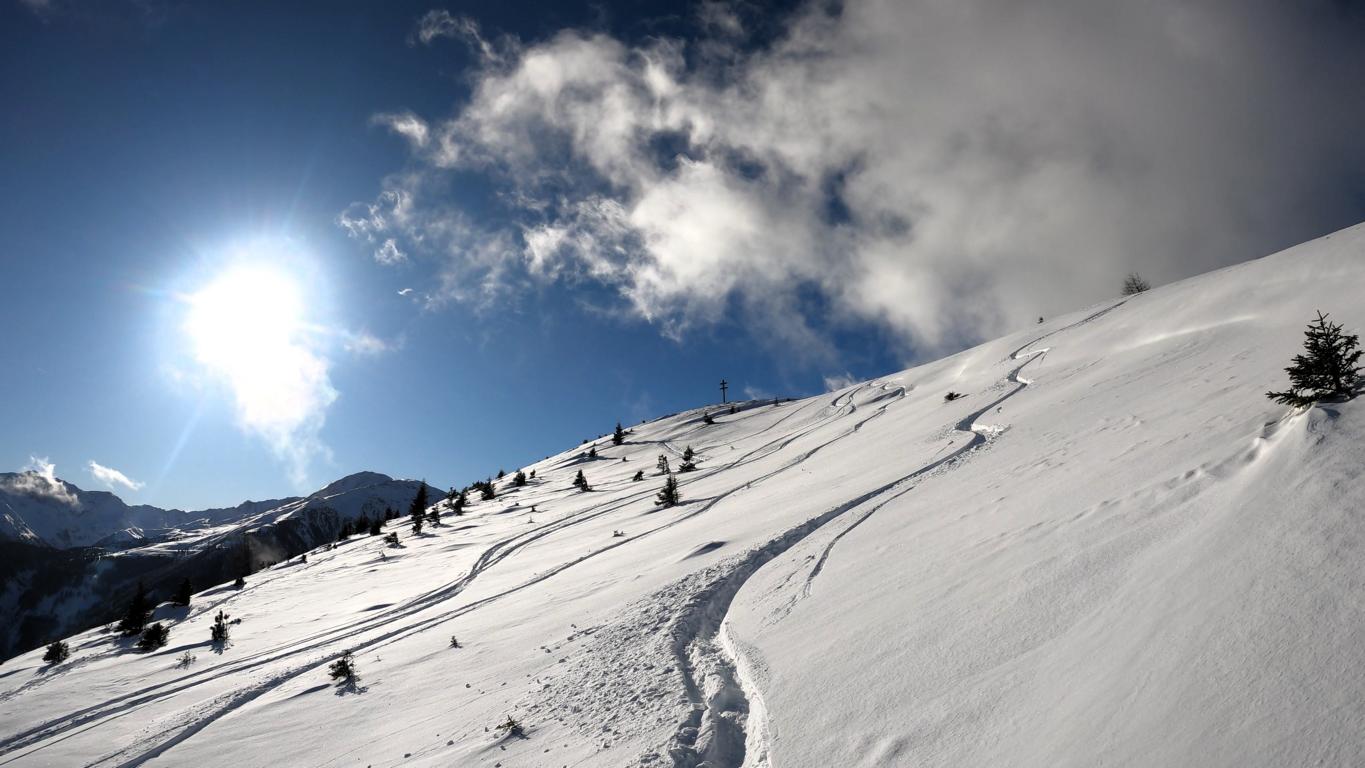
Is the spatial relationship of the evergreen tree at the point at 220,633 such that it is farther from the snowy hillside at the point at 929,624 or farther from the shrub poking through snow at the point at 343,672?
the shrub poking through snow at the point at 343,672

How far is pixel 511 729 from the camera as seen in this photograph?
596 cm

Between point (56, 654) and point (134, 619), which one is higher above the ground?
point (134, 619)

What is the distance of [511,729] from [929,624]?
14.9 ft

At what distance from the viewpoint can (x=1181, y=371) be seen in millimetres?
11805

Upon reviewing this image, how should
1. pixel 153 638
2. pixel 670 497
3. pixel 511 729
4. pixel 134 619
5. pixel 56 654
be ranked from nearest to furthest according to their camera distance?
pixel 511 729, pixel 56 654, pixel 153 638, pixel 134 619, pixel 670 497

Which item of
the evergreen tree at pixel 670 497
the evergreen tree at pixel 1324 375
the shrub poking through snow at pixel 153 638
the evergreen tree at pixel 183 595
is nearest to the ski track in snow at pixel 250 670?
the evergreen tree at pixel 670 497

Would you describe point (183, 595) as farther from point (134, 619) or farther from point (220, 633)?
point (220, 633)

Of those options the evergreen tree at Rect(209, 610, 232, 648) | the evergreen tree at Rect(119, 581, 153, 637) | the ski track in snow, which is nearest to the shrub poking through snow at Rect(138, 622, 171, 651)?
the evergreen tree at Rect(209, 610, 232, 648)

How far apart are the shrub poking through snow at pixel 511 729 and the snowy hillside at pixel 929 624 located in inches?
3.5

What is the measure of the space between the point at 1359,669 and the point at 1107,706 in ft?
3.95

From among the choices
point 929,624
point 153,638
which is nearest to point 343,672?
point 929,624

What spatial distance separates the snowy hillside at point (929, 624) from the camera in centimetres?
360

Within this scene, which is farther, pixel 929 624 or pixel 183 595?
pixel 183 595

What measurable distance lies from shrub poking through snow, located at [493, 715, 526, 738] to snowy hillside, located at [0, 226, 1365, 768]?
3.5 inches
